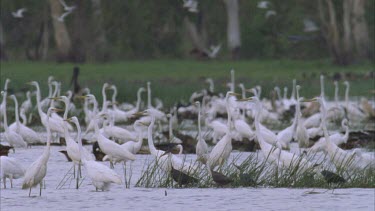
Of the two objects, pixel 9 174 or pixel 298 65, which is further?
pixel 298 65

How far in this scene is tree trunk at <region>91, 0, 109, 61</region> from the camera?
152ft

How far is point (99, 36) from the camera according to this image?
47.4m

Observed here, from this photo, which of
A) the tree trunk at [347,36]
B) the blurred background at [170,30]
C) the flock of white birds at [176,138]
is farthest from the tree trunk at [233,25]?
the flock of white birds at [176,138]

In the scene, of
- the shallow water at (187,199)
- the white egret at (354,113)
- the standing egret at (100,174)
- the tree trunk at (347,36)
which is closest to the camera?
the shallow water at (187,199)

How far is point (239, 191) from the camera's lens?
12.8 m

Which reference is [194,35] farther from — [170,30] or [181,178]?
[181,178]

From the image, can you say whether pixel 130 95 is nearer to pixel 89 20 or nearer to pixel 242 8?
pixel 89 20

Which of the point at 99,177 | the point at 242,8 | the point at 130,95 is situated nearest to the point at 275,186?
the point at 99,177

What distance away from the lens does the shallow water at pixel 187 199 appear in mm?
12031

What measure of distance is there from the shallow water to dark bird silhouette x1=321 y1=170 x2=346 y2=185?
0.11 metres

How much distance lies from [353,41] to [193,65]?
7.90m

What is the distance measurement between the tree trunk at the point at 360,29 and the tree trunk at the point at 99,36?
9335mm

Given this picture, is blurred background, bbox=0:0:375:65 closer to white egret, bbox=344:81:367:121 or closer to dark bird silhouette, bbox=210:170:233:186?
white egret, bbox=344:81:367:121

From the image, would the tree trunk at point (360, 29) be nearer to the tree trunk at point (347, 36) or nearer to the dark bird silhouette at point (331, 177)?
the tree trunk at point (347, 36)
